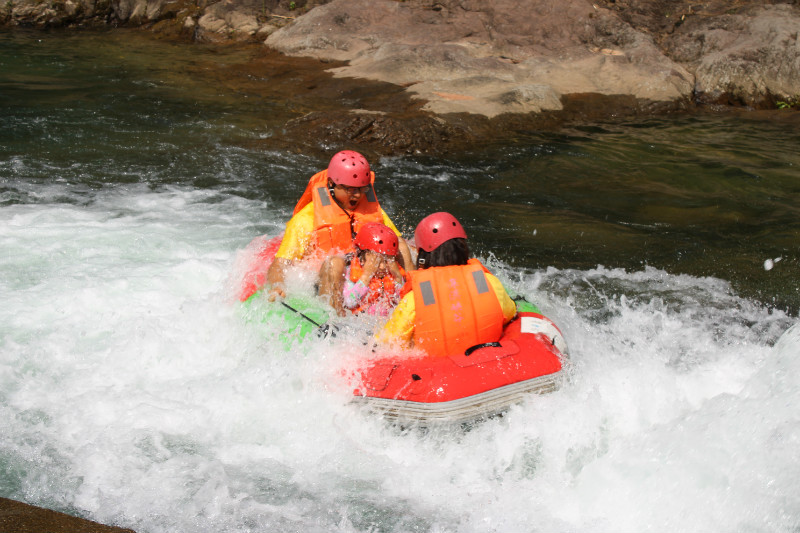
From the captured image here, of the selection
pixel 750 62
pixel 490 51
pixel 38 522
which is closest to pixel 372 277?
pixel 38 522

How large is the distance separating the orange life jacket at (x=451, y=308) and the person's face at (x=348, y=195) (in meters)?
1.27

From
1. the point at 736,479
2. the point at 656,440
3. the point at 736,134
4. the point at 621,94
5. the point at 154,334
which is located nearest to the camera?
the point at 736,479

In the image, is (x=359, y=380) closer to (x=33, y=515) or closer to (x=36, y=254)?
(x=33, y=515)

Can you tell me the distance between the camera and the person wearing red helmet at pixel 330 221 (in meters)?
5.30

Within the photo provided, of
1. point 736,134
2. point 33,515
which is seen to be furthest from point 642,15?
point 33,515

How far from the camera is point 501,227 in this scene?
7.75 meters

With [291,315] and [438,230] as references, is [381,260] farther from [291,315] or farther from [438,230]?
[291,315]

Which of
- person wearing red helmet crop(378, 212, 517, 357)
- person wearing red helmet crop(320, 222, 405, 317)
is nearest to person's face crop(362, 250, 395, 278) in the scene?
person wearing red helmet crop(320, 222, 405, 317)

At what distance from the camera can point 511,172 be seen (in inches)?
367

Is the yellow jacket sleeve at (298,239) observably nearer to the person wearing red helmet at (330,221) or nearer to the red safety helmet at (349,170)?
the person wearing red helmet at (330,221)

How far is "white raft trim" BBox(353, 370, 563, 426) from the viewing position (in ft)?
13.7

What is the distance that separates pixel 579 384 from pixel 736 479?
1.07 m

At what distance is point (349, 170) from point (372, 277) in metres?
0.97

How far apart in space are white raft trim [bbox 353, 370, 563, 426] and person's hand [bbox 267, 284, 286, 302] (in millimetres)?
1226
